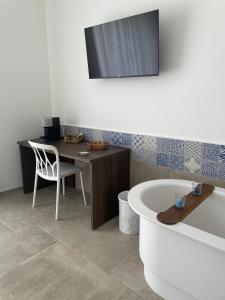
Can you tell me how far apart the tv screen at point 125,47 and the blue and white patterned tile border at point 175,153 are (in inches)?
24.9

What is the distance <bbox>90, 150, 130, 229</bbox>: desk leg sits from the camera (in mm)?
2143

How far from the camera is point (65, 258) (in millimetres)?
1846

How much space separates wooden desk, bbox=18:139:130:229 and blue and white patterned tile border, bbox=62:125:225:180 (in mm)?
129

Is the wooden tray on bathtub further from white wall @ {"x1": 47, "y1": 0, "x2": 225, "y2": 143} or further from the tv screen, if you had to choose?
the tv screen

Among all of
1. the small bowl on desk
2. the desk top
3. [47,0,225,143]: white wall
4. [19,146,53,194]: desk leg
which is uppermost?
[47,0,225,143]: white wall

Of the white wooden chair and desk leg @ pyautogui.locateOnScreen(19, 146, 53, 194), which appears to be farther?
desk leg @ pyautogui.locateOnScreen(19, 146, 53, 194)

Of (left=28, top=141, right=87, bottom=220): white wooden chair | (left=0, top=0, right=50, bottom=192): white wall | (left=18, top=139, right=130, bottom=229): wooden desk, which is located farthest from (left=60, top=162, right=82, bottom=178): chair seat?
(left=0, top=0, right=50, bottom=192): white wall

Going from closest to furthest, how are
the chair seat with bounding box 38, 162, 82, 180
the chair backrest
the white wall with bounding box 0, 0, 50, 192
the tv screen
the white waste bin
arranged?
1. the tv screen
2. the white waste bin
3. the chair backrest
4. the chair seat with bounding box 38, 162, 82, 180
5. the white wall with bounding box 0, 0, 50, 192

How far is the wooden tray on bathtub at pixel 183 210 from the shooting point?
138 cm

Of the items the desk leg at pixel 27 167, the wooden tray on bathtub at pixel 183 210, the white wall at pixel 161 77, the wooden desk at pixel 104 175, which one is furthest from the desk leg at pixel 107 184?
the desk leg at pixel 27 167

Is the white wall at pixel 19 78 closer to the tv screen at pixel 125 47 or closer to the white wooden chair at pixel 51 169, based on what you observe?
the white wooden chair at pixel 51 169

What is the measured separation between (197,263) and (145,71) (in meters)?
1.57

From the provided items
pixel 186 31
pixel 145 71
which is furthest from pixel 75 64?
pixel 186 31

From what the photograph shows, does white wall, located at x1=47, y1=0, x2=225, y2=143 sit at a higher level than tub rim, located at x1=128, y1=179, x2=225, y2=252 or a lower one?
higher
